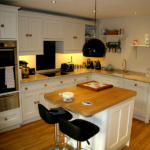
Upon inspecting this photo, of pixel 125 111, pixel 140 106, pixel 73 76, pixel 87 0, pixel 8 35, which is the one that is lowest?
pixel 140 106

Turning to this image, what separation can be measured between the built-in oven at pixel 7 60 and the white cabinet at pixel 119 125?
1975 mm

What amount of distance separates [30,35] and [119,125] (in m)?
2.63

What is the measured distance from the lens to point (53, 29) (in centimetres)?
425

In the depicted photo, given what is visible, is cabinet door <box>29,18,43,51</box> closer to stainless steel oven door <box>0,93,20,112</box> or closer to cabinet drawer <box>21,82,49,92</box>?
cabinet drawer <box>21,82,49,92</box>

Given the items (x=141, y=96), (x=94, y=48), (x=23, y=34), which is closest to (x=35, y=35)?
(x=23, y=34)

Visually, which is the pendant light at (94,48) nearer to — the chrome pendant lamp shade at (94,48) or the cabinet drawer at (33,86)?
the chrome pendant lamp shade at (94,48)

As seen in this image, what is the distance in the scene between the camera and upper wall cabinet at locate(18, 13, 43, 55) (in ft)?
12.2

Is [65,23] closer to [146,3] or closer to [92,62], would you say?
[92,62]

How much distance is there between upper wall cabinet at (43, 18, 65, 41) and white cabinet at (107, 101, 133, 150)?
2.46 metres

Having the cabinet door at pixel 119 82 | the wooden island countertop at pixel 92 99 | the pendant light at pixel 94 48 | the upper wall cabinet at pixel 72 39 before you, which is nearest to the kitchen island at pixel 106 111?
the wooden island countertop at pixel 92 99

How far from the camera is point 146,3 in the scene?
3078 mm

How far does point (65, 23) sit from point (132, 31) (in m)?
1.84

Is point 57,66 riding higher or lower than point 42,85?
higher

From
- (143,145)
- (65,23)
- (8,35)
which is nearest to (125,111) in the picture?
(143,145)
